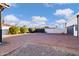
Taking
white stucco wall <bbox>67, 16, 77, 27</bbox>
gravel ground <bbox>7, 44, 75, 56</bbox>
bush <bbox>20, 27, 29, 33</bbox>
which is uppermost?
white stucco wall <bbox>67, 16, 77, 27</bbox>

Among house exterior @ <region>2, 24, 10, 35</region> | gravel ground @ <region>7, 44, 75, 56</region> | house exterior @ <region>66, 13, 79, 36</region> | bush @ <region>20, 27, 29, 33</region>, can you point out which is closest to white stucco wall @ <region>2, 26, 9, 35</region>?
house exterior @ <region>2, 24, 10, 35</region>

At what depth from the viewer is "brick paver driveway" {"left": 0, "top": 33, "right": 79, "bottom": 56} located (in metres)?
5.63

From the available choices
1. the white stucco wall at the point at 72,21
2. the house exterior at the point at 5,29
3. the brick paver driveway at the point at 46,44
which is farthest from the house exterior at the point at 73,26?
the house exterior at the point at 5,29

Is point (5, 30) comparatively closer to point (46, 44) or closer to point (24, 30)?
point (24, 30)

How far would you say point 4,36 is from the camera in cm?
579

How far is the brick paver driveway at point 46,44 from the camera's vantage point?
5.63 m

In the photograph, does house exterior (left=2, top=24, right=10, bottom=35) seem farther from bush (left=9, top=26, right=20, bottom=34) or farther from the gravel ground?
the gravel ground

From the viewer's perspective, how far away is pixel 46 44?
575 cm

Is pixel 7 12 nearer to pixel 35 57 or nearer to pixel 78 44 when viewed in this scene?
pixel 35 57

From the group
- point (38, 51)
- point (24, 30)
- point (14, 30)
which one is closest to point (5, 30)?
point (14, 30)

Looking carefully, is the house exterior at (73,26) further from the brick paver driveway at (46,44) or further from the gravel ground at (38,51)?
the gravel ground at (38,51)

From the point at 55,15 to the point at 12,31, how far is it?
40.8 inches

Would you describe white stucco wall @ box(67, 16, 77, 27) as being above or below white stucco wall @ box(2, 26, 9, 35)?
above

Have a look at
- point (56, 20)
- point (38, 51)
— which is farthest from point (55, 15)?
point (38, 51)
